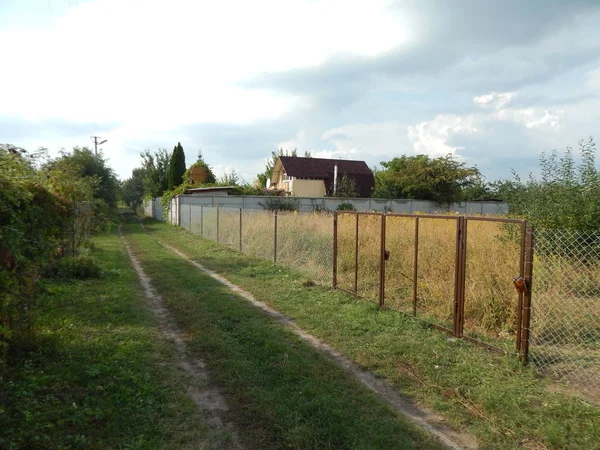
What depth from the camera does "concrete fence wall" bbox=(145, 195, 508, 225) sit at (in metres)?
30.0

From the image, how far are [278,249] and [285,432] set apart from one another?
31.8 feet

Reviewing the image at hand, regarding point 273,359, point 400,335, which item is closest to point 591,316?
point 400,335

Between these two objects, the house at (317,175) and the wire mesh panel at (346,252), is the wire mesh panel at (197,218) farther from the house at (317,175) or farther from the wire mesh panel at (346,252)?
the house at (317,175)

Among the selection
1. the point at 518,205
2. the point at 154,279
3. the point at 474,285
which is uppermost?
the point at 518,205

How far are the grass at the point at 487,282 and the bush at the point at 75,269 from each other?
16.1 ft

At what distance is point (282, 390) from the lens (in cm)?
442

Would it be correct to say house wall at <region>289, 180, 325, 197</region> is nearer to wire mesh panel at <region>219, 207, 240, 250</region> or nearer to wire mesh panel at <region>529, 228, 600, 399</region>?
wire mesh panel at <region>219, 207, 240, 250</region>

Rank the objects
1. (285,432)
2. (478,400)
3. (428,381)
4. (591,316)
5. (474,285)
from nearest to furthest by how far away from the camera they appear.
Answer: (285,432)
(478,400)
(428,381)
(591,316)
(474,285)

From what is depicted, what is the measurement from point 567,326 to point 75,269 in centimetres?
962

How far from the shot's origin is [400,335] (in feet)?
20.4

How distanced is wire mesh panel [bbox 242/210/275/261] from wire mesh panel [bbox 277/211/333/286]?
1.82 ft

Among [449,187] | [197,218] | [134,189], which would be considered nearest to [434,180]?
[449,187]

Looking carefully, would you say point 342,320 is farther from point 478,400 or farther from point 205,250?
point 205,250

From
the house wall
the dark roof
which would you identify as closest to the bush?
A: the house wall
